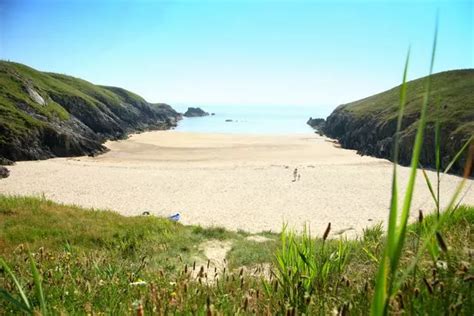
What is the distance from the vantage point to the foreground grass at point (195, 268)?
248 centimetres

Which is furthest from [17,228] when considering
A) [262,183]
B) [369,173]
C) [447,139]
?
[447,139]

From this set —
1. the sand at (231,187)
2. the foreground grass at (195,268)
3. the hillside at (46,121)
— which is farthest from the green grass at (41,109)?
the foreground grass at (195,268)

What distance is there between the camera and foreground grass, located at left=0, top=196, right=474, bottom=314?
2.48 metres

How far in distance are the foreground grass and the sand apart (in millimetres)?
7838

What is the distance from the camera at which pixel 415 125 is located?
52.9 metres

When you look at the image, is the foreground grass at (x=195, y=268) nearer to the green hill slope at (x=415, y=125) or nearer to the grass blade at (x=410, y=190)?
the grass blade at (x=410, y=190)

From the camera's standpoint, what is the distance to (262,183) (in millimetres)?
36125

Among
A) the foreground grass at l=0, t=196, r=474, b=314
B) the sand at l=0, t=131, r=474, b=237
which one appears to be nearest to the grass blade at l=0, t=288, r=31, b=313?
the foreground grass at l=0, t=196, r=474, b=314

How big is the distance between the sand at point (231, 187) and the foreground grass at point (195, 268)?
7.84 metres

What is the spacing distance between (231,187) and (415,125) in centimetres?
3230

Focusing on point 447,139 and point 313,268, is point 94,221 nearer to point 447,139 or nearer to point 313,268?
point 313,268

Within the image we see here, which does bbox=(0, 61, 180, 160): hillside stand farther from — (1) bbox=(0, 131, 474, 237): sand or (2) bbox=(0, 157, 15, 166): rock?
(1) bbox=(0, 131, 474, 237): sand

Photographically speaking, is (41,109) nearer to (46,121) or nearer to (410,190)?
(46,121)

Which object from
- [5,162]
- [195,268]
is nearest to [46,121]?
[5,162]
